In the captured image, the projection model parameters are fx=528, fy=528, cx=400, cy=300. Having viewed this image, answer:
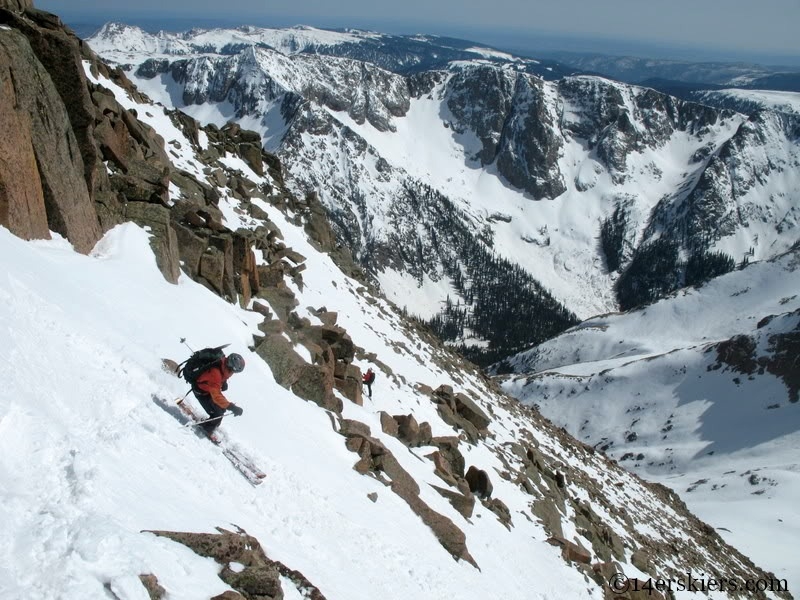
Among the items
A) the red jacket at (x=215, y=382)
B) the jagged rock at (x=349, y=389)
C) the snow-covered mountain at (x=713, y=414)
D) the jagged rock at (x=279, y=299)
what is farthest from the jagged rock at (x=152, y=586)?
the snow-covered mountain at (x=713, y=414)

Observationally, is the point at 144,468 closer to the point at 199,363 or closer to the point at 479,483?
the point at 199,363

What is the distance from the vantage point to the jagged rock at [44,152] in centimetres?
1280

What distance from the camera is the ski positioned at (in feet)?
35.4

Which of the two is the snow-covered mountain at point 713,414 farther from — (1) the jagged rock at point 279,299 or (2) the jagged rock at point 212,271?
(2) the jagged rock at point 212,271

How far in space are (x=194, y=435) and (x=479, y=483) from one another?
1403cm

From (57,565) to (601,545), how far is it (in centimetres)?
2421

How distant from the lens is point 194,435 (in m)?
10.7

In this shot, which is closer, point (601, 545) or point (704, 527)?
point (601, 545)

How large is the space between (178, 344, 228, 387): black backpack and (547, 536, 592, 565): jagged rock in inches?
614

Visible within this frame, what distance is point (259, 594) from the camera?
746 centimetres

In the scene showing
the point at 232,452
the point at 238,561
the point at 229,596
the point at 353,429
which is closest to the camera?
the point at 229,596

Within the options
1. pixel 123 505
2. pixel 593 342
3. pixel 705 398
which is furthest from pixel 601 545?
pixel 593 342

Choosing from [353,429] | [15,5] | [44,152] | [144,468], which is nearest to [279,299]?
[353,429]

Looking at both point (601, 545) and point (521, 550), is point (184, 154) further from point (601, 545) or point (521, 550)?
point (601, 545)
